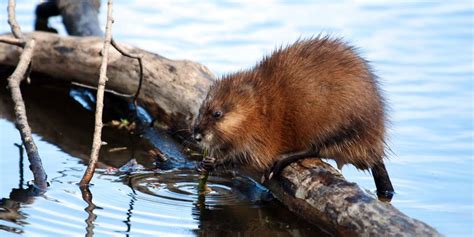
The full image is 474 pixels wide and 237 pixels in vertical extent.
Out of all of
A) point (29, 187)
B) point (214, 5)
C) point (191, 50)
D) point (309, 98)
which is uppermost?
point (214, 5)

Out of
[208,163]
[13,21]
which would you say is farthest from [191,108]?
[13,21]

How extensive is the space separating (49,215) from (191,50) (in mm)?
3894

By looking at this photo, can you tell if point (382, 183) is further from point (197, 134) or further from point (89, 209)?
point (89, 209)

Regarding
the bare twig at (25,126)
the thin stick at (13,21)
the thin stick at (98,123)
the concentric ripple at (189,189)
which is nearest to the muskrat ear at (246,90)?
the concentric ripple at (189,189)

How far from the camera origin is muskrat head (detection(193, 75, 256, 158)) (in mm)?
6371

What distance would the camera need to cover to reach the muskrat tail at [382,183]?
264 inches

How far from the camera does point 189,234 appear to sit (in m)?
6.00

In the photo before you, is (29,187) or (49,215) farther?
(29,187)

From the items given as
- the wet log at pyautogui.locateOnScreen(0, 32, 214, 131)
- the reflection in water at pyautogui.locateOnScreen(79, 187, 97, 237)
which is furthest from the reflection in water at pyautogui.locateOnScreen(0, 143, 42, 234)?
the wet log at pyautogui.locateOnScreen(0, 32, 214, 131)

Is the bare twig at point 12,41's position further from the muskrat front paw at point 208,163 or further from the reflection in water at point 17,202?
the muskrat front paw at point 208,163

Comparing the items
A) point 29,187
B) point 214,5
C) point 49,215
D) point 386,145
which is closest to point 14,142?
point 29,187

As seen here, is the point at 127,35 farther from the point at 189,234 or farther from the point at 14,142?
the point at 189,234

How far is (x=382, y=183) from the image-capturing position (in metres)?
6.75

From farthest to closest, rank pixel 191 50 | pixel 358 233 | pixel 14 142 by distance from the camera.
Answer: pixel 191 50 < pixel 14 142 < pixel 358 233
